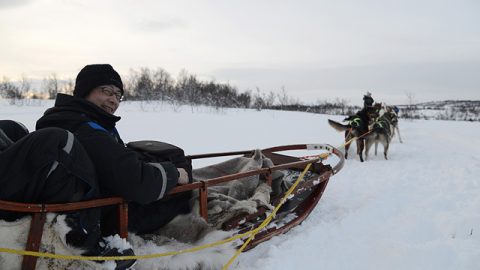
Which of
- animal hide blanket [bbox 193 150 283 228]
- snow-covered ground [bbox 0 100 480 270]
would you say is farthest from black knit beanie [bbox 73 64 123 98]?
snow-covered ground [bbox 0 100 480 270]

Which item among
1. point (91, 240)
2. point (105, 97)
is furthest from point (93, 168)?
point (105, 97)

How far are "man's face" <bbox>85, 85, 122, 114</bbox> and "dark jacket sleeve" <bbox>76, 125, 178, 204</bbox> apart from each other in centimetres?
30

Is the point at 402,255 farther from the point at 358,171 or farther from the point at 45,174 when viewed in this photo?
the point at 358,171

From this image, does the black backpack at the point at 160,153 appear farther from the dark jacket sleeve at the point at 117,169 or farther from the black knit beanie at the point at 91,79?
the black knit beanie at the point at 91,79

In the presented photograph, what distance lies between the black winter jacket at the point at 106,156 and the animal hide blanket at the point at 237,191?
1.98 ft

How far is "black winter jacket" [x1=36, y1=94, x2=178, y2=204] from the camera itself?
6.77ft

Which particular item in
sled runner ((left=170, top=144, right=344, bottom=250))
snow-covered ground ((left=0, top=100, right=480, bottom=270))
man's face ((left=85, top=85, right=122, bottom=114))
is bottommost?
snow-covered ground ((left=0, top=100, right=480, bottom=270))

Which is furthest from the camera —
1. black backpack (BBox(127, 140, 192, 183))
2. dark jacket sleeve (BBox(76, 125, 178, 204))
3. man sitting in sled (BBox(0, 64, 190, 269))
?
black backpack (BBox(127, 140, 192, 183))

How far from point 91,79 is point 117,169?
2.17 feet

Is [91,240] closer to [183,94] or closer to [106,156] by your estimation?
[106,156]

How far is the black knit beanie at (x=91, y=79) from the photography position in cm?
233

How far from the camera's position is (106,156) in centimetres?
206

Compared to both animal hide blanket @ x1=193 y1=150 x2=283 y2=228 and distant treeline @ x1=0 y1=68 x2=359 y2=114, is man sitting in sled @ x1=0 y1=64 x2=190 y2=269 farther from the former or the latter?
distant treeline @ x1=0 y1=68 x2=359 y2=114

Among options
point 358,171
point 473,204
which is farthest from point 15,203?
point 358,171
